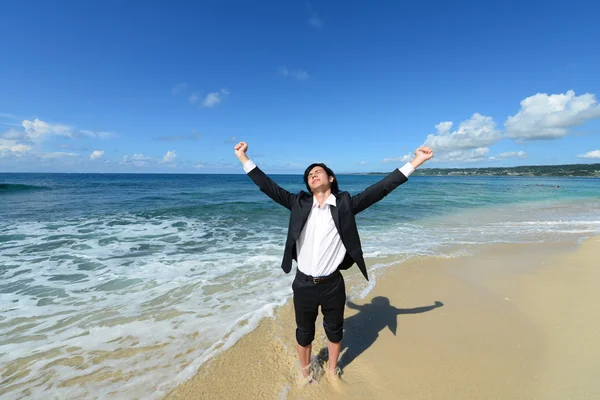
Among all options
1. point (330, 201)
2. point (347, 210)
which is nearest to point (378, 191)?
point (347, 210)

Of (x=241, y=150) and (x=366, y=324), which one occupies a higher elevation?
(x=241, y=150)

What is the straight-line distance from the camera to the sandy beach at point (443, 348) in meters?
2.92

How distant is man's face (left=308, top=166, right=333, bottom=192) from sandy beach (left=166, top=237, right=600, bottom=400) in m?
2.24

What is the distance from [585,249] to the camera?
8180 millimetres

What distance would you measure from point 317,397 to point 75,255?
8896 millimetres

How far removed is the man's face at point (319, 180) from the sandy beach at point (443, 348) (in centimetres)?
224

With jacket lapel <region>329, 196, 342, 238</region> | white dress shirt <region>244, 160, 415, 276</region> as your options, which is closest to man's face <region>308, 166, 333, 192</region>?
white dress shirt <region>244, 160, 415, 276</region>

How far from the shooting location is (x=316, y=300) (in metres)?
2.61

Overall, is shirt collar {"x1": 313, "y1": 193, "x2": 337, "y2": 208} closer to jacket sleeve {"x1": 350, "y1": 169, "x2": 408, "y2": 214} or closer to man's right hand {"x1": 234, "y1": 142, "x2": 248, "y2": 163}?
jacket sleeve {"x1": 350, "y1": 169, "x2": 408, "y2": 214}

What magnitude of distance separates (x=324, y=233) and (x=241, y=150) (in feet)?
4.46

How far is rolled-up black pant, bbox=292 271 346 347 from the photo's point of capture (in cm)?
259

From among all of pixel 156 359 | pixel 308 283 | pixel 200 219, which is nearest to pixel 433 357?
pixel 308 283

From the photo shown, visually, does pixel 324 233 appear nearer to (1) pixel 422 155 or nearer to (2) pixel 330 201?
(2) pixel 330 201

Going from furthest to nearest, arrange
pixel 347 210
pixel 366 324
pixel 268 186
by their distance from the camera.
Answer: pixel 366 324 < pixel 268 186 < pixel 347 210
